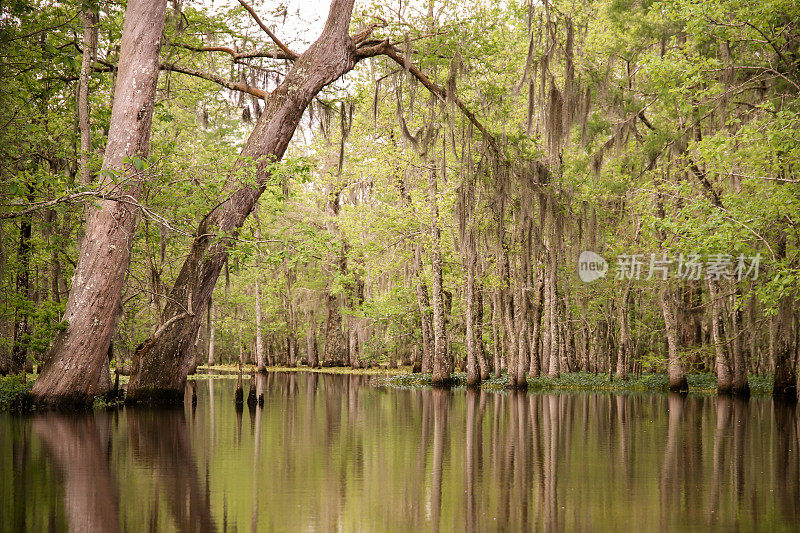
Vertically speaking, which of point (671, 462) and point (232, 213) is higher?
point (232, 213)

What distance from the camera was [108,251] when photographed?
41.9ft

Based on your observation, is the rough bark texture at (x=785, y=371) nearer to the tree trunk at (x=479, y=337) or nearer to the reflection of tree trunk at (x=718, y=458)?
the reflection of tree trunk at (x=718, y=458)

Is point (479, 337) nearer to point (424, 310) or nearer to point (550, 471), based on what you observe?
point (424, 310)

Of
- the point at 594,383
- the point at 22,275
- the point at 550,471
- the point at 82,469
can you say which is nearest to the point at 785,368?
the point at 594,383

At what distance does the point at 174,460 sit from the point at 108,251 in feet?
19.8

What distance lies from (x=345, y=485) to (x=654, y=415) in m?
9.71

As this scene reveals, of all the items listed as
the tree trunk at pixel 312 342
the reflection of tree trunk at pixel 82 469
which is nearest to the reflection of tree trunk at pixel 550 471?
the reflection of tree trunk at pixel 82 469

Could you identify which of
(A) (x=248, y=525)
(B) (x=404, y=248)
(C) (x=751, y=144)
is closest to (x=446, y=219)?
(B) (x=404, y=248)

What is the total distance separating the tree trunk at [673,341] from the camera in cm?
2262

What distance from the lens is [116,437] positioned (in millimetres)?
9758

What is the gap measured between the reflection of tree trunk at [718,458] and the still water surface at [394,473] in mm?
26

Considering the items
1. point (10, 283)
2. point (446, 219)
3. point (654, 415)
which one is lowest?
point (654, 415)

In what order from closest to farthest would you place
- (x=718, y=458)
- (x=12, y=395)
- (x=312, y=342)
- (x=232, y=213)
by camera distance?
(x=718, y=458) < (x=12, y=395) < (x=232, y=213) < (x=312, y=342)

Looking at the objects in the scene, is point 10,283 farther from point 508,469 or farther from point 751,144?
point 751,144
